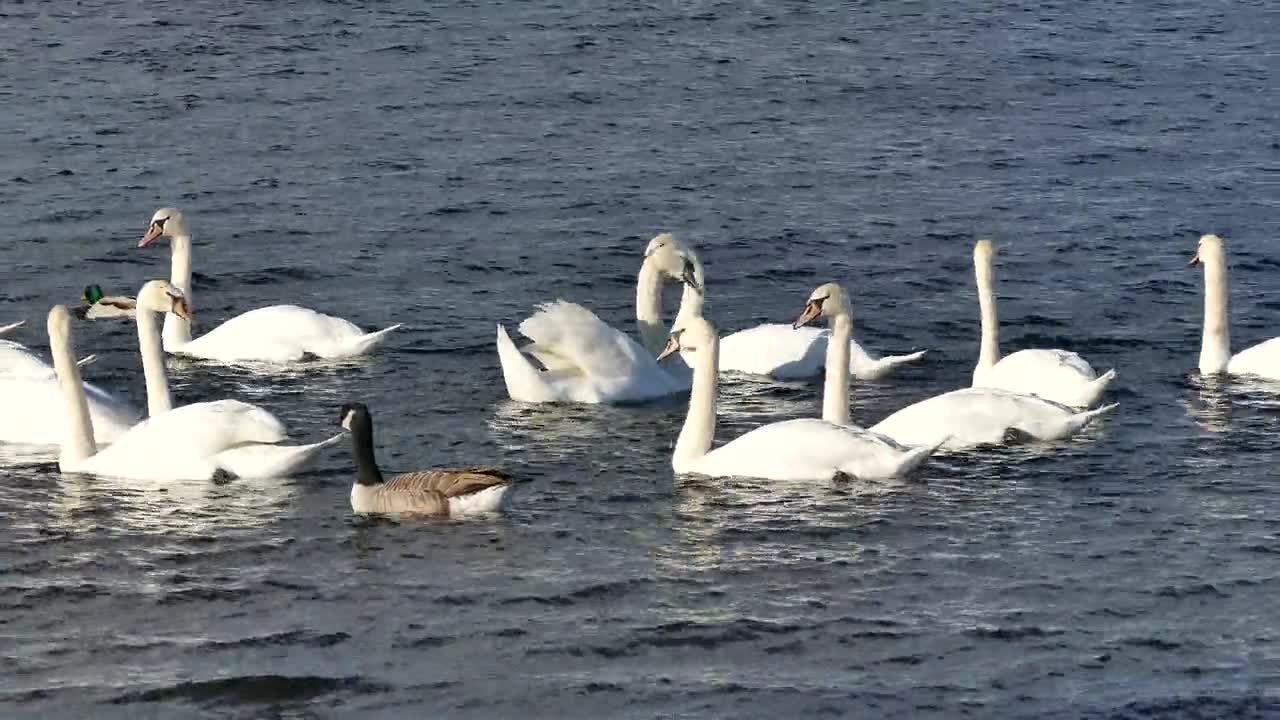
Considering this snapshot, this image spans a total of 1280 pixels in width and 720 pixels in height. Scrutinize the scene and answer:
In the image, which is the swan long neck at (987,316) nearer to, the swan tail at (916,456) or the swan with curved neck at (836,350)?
the swan with curved neck at (836,350)

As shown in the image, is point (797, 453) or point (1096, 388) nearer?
point (797, 453)

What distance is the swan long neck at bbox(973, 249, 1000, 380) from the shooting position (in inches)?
741

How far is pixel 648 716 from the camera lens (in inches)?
479

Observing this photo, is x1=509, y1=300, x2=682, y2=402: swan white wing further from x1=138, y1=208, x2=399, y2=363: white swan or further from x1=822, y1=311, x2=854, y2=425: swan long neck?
x1=822, y1=311, x2=854, y2=425: swan long neck

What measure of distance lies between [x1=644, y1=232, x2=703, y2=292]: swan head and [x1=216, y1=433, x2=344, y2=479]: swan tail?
4234 millimetres

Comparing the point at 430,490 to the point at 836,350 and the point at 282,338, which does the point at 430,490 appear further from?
the point at 282,338

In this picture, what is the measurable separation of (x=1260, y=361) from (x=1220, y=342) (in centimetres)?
45

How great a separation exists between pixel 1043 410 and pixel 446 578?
16.0 ft

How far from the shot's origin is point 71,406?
54.9 ft

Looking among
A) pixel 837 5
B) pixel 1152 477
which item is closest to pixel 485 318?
pixel 1152 477

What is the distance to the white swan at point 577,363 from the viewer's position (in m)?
18.5

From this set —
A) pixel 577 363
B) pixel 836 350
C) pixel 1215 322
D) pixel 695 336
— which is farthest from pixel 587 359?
pixel 1215 322

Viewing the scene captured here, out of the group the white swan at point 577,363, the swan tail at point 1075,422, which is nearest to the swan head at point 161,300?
the white swan at point 577,363

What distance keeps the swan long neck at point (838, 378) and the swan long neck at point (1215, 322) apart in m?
3.45
